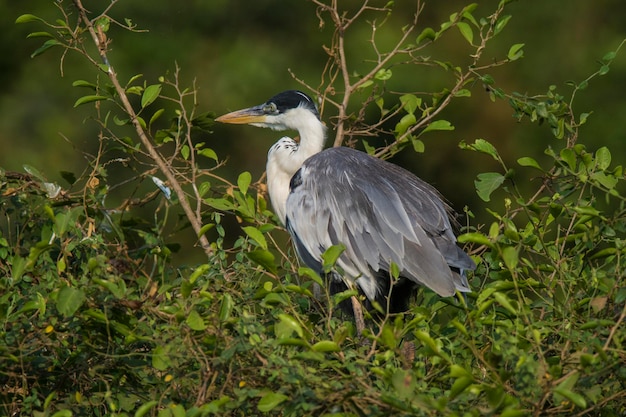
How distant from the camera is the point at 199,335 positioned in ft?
8.86

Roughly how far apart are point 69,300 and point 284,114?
234 cm

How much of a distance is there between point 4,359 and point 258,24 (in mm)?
6811

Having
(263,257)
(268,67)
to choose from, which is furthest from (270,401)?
(268,67)

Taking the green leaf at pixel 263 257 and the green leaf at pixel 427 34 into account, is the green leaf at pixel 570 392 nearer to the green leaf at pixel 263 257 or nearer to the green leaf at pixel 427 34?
the green leaf at pixel 263 257

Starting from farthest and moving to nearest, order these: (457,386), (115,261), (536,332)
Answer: (115,261)
(536,332)
(457,386)

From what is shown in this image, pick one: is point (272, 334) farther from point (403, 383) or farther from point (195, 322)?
point (403, 383)

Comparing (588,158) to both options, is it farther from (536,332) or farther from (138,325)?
(138,325)

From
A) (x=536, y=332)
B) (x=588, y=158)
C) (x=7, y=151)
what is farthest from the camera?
(x=7, y=151)

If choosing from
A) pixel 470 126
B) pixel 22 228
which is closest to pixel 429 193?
pixel 22 228

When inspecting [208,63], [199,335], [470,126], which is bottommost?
[470,126]

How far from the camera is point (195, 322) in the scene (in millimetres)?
2623

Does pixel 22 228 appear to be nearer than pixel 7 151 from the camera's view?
Yes

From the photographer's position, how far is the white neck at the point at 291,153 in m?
4.66

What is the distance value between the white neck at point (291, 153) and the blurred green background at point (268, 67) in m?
3.46
